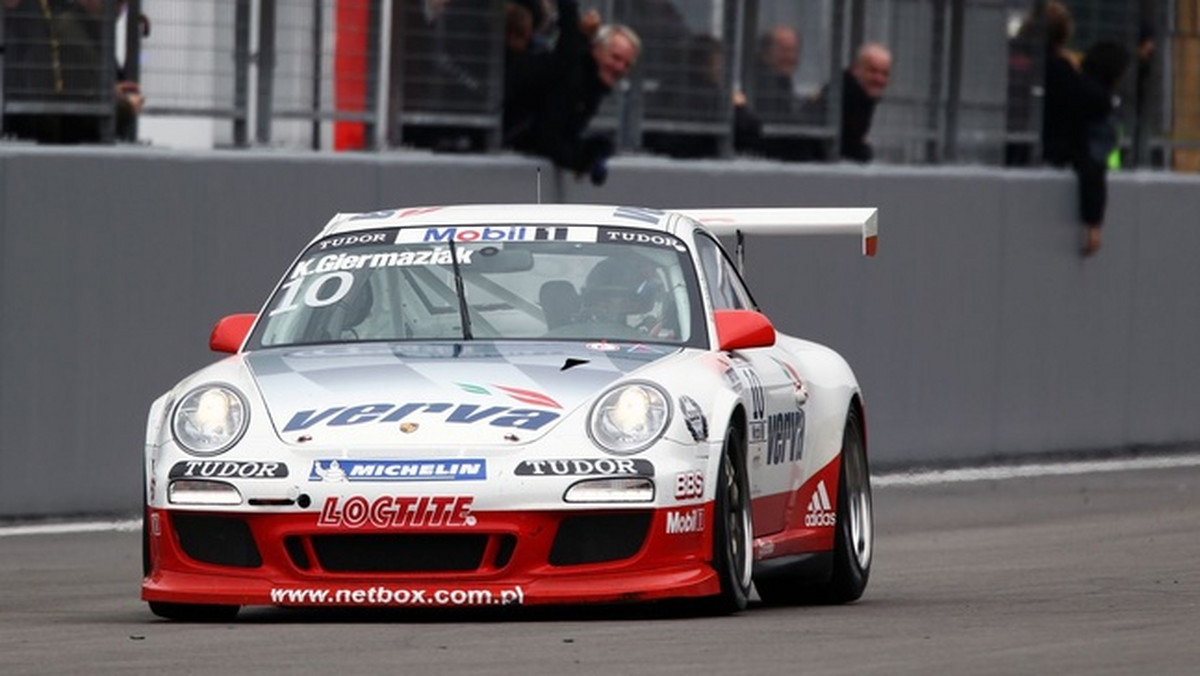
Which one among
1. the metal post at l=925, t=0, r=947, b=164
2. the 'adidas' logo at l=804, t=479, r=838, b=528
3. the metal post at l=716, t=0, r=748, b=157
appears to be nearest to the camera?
the 'adidas' logo at l=804, t=479, r=838, b=528

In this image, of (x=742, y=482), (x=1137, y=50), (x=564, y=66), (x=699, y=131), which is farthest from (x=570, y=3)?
(x=742, y=482)

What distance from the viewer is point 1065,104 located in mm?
20344

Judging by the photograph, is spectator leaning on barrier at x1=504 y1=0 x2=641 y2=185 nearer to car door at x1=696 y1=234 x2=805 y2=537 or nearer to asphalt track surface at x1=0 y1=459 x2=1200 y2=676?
asphalt track surface at x1=0 y1=459 x2=1200 y2=676

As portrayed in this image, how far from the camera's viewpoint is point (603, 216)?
32.7ft

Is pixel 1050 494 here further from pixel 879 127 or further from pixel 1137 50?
pixel 1137 50

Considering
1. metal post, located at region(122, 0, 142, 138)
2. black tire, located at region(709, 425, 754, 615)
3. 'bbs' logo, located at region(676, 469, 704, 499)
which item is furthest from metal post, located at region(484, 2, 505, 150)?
'bbs' logo, located at region(676, 469, 704, 499)

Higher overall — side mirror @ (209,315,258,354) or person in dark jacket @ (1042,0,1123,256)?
person in dark jacket @ (1042,0,1123,256)

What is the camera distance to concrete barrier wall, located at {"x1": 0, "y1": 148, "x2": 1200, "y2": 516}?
1367 centimetres

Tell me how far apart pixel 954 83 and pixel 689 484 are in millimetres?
11689

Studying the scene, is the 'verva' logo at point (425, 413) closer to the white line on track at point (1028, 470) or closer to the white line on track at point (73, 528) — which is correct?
the white line on track at point (73, 528)

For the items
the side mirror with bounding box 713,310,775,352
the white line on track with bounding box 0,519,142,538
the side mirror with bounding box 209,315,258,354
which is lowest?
the white line on track with bounding box 0,519,142,538

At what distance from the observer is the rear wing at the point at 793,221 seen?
1092cm

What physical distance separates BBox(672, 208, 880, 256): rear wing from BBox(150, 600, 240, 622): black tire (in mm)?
2695

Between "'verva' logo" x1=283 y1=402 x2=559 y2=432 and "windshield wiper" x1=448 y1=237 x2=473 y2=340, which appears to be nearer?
"'verva' logo" x1=283 y1=402 x2=559 y2=432
